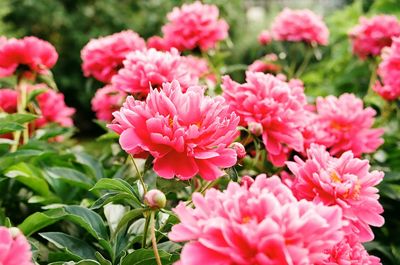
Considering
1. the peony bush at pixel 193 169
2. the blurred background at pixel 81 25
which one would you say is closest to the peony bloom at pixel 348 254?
the peony bush at pixel 193 169

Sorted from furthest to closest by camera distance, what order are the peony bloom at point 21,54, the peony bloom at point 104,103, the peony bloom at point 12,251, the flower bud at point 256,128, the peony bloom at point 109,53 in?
the peony bloom at point 104,103
the peony bloom at point 109,53
the peony bloom at point 21,54
the flower bud at point 256,128
the peony bloom at point 12,251

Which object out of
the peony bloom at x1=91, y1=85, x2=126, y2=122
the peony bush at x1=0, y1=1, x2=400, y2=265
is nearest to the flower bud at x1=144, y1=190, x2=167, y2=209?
the peony bush at x1=0, y1=1, x2=400, y2=265

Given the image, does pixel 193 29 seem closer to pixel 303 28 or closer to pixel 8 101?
pixel 303 28

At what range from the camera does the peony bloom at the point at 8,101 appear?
180cm

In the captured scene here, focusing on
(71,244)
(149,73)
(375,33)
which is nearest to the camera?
(71,244)

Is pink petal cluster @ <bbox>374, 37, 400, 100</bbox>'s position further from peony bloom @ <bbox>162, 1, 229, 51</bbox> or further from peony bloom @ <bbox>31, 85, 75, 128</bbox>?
peony bloom @ <bbox>31, 85, 75, 128</bbox>

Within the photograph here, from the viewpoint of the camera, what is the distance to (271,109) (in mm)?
1258

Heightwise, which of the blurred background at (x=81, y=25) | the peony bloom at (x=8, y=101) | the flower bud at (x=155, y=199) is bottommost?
the blurred background at (x=81, y=25)

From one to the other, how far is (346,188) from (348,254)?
0.11m

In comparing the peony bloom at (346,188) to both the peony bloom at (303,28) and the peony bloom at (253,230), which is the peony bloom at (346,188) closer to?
the peony bloom at (253,230)

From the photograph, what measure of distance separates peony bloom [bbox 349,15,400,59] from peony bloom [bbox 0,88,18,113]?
4.67ft

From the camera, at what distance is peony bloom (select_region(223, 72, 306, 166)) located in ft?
4.12

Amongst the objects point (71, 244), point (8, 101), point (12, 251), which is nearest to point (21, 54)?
point (8, 101)

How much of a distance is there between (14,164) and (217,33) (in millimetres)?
960
